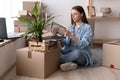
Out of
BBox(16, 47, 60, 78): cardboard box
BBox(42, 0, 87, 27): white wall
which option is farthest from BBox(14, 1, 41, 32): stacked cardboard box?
BBox(16, 47, 60, 78): cardboard box

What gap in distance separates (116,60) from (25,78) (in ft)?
3.84

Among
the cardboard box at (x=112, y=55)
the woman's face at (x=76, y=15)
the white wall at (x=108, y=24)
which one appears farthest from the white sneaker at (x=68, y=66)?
the white wall at (x=108, y=24)

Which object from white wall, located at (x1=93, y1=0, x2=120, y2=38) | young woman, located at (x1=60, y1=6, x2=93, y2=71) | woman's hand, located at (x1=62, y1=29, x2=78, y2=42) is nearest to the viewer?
woman's hand, located at (x1=62, y1=29, x2=78, y2=42)

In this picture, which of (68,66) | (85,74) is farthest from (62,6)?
(85,74)

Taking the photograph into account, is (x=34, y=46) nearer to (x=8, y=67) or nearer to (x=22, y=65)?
(x=22, y=65)

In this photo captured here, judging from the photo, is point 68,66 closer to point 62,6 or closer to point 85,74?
point 85,74

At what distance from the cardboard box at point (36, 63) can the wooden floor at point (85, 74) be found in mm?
65

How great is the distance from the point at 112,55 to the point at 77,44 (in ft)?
1.58

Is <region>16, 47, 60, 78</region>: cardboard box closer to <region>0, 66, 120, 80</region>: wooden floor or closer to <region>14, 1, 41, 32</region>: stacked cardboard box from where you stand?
<region>0, 66, 120, 80</region>: wooden floor

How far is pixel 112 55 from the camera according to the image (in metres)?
2.81

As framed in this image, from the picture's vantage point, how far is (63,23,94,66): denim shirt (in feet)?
8.87

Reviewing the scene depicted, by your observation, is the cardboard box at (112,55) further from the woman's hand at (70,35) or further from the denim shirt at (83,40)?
the woman's hand at (70,35)

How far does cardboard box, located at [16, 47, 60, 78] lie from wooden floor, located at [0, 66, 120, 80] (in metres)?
0.07

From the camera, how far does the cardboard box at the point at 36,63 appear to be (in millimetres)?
2367
